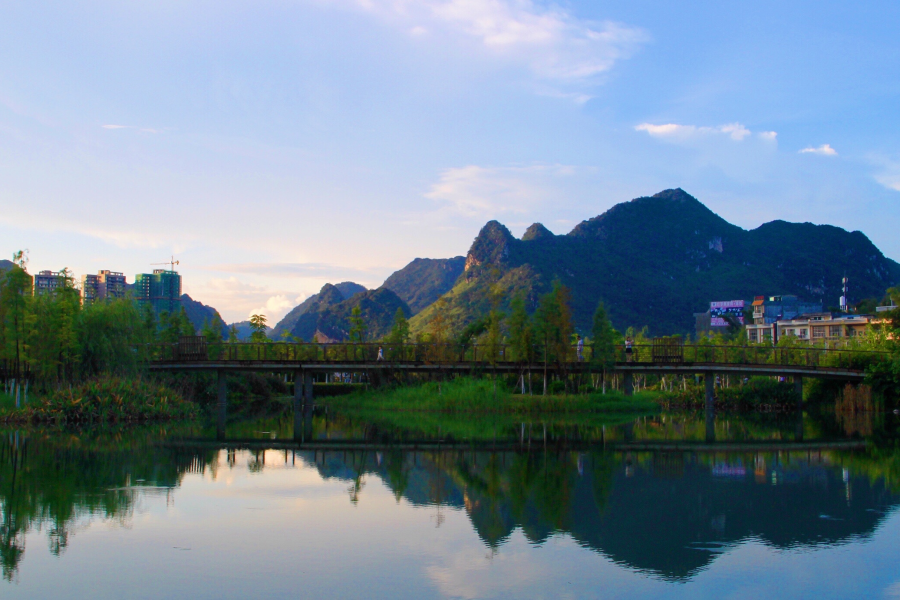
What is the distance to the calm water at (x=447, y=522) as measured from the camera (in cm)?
697

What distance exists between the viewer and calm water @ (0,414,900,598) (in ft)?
22.9

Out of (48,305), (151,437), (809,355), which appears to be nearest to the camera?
(151,437)

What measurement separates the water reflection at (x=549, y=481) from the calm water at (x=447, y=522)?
0.06m

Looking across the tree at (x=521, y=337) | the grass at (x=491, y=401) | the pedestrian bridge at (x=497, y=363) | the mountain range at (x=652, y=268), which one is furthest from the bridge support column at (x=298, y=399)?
the mountain range at (x=652, y=268)

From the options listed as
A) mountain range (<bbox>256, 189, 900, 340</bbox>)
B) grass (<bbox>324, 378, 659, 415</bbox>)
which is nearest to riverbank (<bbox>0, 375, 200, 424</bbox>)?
grass (<bbox>324, 378, 659, 415</bbox>)

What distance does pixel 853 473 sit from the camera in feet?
47.3

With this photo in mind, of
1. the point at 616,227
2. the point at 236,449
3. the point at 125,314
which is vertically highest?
the point at 616,227

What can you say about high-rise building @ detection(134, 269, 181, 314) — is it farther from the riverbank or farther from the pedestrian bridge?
the riverbank

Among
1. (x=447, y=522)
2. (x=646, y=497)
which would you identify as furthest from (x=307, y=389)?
(x=447, y=522)

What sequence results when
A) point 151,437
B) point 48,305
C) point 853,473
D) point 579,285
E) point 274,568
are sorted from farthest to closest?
point 579,285 < point 48,305 < point 151,437 < point 853,473 < point 274,568

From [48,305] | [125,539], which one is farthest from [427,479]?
[48,305]

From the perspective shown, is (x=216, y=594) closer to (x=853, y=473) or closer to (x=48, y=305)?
(x=853, y=473)

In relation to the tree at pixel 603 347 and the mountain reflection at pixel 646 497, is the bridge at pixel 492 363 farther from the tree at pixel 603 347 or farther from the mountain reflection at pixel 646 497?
the mountain reflection at pixel 646 497

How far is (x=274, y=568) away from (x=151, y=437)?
1531cm
